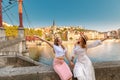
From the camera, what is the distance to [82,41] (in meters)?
4.64

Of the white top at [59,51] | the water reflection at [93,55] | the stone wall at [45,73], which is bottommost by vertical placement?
the water reflection at [93,55]

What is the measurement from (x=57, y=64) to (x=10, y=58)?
4.60m

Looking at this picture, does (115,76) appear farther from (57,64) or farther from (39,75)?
(39,75)

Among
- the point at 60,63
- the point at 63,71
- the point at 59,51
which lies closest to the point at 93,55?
the point at 59,51

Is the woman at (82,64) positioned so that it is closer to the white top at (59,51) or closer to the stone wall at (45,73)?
the white top at (59,51)

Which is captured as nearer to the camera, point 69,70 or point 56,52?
point 69,70

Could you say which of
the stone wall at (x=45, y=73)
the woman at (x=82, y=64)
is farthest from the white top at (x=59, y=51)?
the stone wall at (x=45, y=73)

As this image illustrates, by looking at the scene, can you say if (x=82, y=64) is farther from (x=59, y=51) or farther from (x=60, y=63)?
A: (x=59, y=51)

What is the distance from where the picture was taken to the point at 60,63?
459cm

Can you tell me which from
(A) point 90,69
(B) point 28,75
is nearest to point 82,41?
(A) point 90,69

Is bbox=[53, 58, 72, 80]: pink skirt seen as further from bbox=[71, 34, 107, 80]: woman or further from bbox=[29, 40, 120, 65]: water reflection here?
bbox=[29, 40, 120, 65]: water reflection

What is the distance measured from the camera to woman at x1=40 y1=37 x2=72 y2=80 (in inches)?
170

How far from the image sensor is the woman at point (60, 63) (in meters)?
4.33

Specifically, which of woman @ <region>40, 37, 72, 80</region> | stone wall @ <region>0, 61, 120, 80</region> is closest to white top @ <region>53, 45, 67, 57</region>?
woman @ <region>40, 37, 72, 80</region>
